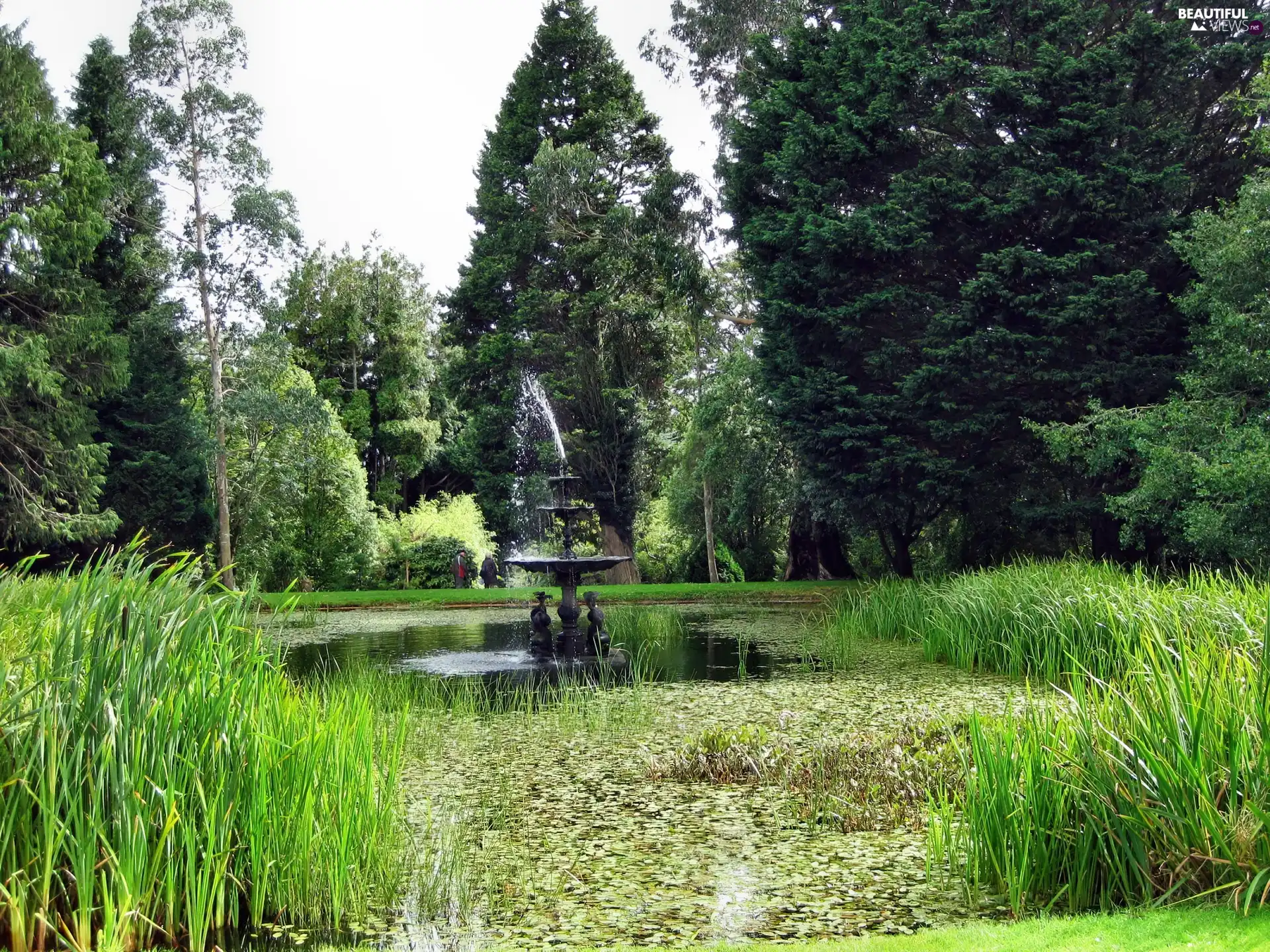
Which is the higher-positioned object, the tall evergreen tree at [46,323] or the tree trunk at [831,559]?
the tall evergreen tree at [46,323]

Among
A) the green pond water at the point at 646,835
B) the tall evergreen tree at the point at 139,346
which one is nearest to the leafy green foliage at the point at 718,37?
the tall evergreen tree at the point at 139,346

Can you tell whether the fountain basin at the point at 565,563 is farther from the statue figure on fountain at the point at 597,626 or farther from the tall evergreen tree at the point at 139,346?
the tall evergreen tree at the point at 139,346

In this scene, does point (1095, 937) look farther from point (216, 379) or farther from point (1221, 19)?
point (216, 379)

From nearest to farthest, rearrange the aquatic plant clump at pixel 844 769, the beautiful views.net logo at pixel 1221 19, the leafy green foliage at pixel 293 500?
the aquatic plant clump at pixel 844 769 → the beautiful views.net logo at pixel 1221 19 → the leafy green foliage at pixel 293 500

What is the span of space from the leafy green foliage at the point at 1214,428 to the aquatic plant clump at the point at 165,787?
10782mm

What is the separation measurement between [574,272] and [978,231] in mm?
14198

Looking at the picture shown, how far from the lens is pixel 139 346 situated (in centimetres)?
2658

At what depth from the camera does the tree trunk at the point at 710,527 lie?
90.0ft

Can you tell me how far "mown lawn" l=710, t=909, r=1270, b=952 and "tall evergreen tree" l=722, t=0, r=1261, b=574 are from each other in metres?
13.6

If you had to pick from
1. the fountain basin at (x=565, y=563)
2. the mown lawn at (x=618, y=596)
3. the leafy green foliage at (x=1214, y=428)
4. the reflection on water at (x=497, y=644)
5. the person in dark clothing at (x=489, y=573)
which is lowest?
the reflection on water at (x=497, y=644)

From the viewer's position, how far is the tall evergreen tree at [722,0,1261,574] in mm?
17188

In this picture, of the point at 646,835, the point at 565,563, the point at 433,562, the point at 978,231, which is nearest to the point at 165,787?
the point at 646,835

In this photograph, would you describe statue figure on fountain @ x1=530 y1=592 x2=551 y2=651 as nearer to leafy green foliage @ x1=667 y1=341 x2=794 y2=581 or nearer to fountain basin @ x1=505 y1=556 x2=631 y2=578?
fountain basin @ x1=505 y1=556 x2=631 y2=578

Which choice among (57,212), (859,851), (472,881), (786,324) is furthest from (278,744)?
(57,212)
